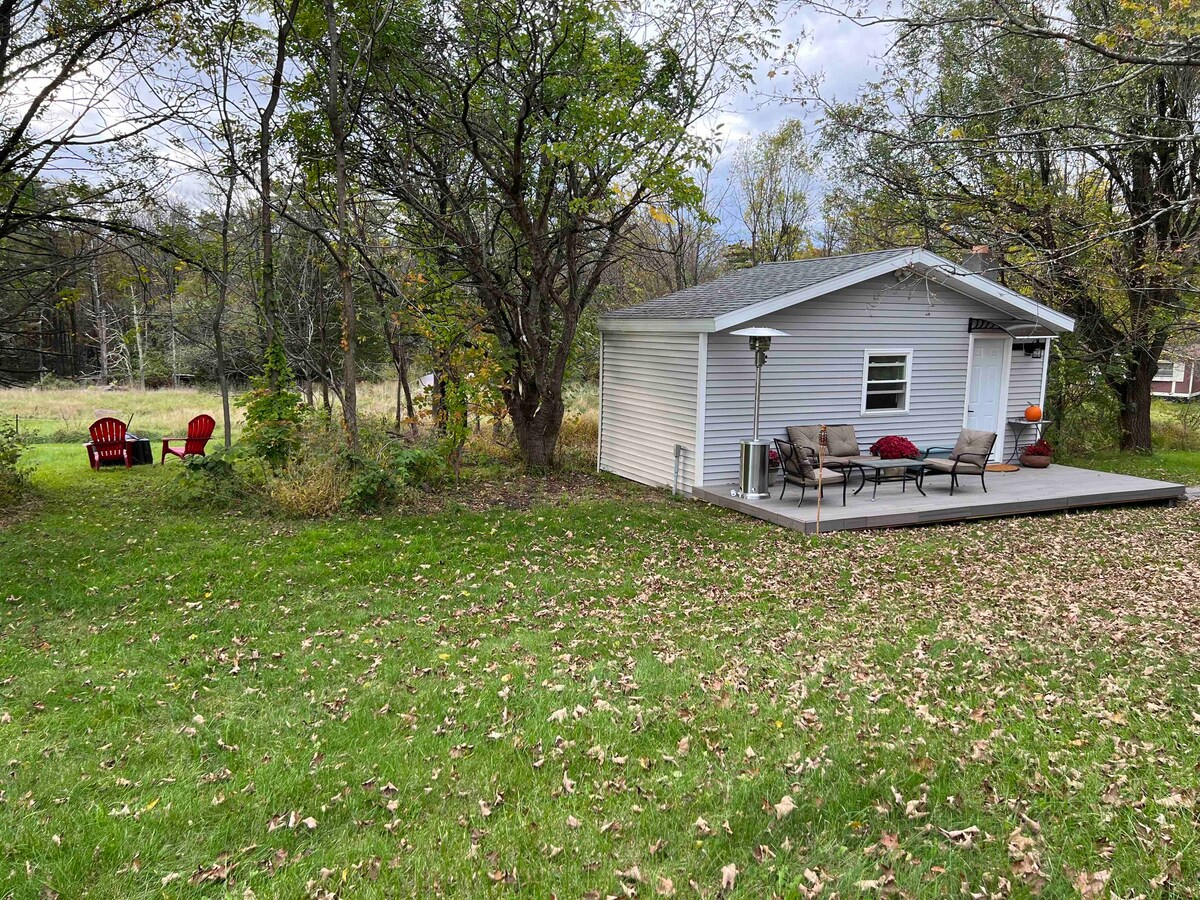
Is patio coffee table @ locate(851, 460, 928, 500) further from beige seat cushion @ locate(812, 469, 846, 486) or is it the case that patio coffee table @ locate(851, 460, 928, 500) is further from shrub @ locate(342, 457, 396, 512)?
shrub @ locate(342, 457, 396, 512)

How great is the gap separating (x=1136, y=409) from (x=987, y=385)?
5170mm

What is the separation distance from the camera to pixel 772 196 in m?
21.6

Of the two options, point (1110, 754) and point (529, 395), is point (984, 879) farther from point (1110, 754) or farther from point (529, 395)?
point (529, 395)

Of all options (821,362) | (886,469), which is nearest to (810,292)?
(821,362)

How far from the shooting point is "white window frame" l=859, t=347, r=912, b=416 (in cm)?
1173

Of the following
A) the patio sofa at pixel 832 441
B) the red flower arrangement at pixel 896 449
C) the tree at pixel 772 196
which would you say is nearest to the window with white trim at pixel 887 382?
the red flower arrangement at pixel 896 449

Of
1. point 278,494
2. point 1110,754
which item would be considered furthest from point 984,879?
point 278,494

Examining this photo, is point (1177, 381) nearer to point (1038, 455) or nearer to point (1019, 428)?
point (1019, 428)

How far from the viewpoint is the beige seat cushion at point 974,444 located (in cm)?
1076

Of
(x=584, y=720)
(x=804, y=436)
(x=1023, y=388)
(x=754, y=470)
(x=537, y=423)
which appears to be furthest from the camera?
(x=1023, y=388)

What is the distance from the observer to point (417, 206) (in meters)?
10.9

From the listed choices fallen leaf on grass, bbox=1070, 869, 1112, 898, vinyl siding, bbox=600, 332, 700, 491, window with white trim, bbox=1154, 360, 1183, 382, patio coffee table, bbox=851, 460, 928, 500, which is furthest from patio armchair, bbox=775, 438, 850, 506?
window with white trim, bbox=1154, 360, 1183, 382

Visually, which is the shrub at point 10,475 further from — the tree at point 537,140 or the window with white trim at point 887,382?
the window with white trim at point 887,382

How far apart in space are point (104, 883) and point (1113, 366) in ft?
54.5
